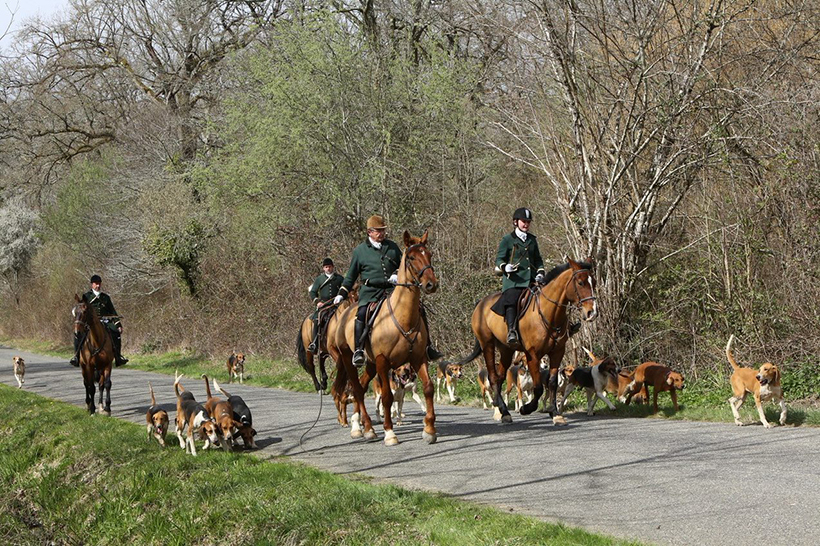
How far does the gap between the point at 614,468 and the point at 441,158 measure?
53.1 ft

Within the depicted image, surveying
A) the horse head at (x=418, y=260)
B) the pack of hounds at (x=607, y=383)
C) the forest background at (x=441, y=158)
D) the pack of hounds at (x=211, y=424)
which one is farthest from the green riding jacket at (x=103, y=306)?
the horse head at (x=418, y=260)

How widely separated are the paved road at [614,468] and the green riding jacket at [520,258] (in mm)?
2047

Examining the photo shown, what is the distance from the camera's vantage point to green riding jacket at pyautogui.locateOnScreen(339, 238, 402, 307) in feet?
40.2

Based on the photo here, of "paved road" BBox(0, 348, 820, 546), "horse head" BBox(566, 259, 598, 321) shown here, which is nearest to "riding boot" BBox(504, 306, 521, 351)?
"horse head" BBox(566, 259, 598, 321)

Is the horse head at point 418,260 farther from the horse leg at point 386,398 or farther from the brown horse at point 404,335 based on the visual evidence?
the horse leg at point 386,398

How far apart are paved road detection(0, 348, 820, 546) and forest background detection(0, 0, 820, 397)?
367 centimetres

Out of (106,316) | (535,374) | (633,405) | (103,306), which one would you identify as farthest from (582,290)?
(103,306)

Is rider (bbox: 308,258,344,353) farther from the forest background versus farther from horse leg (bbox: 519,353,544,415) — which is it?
horse leg (bbox: 519,353,544,415)

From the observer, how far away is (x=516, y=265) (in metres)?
13.3

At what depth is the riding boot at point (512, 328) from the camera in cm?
1300

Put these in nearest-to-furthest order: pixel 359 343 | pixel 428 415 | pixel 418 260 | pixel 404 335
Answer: pixel 418 260 → pixel 428 415 → pixel 404 335 → pixel 359 343

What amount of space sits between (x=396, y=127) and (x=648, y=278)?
418 inches

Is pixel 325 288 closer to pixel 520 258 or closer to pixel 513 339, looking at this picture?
pixel 520 258

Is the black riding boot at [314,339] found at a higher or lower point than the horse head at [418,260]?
lower
